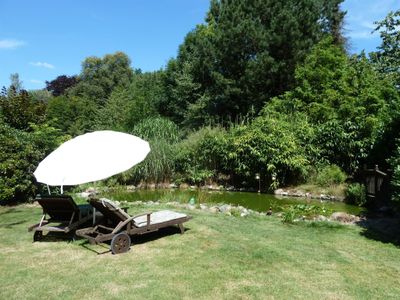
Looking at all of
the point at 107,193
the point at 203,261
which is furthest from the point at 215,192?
the point at 203,261

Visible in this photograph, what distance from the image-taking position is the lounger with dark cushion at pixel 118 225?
5.44 m

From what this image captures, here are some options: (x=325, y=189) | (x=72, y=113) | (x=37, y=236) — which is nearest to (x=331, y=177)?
(x=325, y=189)

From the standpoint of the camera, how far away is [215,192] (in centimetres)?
1298

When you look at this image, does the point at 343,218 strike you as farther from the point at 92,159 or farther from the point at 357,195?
the point at 92,159

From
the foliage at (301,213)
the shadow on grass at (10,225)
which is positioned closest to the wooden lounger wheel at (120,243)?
the shadow on grass at (10,225)

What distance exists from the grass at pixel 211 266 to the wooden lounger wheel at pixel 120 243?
4.0 inches

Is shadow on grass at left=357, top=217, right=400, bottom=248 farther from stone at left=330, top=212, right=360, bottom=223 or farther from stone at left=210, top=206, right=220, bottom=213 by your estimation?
stone at left=210, top=206, right=220, bottom=213

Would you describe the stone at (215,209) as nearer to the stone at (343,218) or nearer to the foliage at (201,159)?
the stone at (343,218)

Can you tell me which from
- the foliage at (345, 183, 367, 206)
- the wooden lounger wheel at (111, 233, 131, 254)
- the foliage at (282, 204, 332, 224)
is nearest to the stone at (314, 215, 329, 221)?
the foliage at (282, 204, 332, 224)

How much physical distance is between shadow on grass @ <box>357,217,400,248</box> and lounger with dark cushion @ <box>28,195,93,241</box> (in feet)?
15.5

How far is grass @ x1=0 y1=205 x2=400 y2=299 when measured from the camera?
13.4ft

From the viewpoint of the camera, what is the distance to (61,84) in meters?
52.0

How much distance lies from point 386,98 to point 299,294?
565 inches

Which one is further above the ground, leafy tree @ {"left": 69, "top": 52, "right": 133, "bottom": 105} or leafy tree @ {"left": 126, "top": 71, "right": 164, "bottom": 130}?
leafy tree @ {"left": 69, "top": 52, "right": 133, "bottom": 105}
